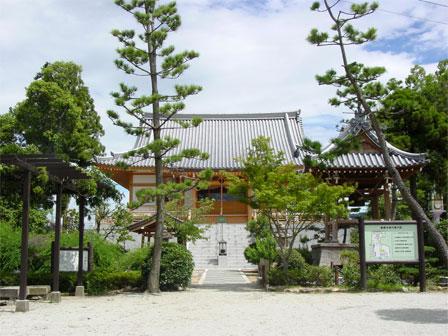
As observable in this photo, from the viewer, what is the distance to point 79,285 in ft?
43.1

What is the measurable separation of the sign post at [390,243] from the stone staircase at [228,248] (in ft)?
28.7

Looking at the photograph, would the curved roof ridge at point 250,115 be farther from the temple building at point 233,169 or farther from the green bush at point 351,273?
the green bush at point 351,273

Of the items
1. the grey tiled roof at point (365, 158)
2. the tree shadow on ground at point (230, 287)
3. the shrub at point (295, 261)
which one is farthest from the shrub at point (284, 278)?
the grey tiled roof at point (365, 158)

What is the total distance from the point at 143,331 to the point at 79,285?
6.16 meters

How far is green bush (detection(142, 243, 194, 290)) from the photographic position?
13.7 meters

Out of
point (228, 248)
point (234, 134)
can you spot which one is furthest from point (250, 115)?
point (228, 248)

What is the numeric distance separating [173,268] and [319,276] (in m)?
3.86

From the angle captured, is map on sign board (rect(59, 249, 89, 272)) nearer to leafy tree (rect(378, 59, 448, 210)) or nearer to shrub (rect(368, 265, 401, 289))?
shrub (rect(368, 265, 401, 289))

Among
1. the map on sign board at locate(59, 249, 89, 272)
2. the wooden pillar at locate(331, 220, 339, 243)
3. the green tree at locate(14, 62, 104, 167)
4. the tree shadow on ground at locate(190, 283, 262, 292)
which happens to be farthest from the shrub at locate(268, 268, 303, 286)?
the green tree at locate(14, 62, 104, 167)

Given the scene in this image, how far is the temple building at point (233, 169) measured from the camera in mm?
17828

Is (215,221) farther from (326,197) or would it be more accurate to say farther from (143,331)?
(143,331)


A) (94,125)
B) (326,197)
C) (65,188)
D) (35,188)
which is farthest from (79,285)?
(94,125)

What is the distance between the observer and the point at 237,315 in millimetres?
9008

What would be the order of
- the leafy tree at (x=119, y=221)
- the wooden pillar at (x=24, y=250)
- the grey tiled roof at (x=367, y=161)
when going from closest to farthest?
the wooden pillar at (x=24, y=250) → the grey tiled roof at (x=367, y=161) → the leafy tree at (x=119, y=221)
